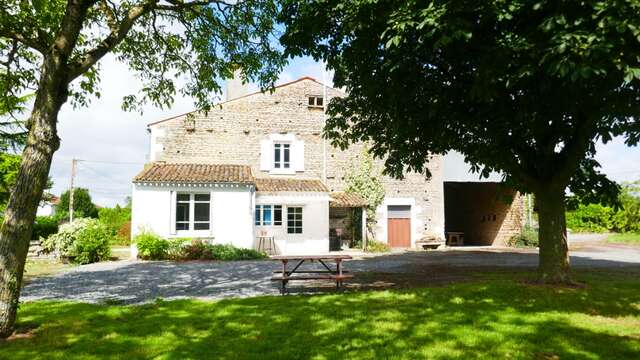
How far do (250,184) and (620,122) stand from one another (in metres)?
13.7

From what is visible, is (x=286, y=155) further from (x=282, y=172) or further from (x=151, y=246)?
(x=151, y=246)

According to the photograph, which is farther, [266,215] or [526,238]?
[526,238]

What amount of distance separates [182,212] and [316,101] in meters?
8.96

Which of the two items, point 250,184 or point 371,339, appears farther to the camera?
point 250,184

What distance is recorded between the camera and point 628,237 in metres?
26.9

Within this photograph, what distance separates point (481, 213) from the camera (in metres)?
28.6

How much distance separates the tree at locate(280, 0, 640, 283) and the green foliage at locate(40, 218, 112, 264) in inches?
455

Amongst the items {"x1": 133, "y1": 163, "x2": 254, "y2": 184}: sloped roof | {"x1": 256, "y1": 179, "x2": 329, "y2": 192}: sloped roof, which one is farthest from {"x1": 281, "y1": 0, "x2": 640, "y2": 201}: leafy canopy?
{"x1": 256, "y1": 179, "x2": 329, "y2": 192}: sloped roof

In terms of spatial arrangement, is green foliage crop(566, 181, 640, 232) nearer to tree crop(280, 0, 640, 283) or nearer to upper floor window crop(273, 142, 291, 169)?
upper floor window crop(273, 142, 291, 169)

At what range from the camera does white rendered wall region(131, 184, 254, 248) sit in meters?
19.0

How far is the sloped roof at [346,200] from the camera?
72.2ft

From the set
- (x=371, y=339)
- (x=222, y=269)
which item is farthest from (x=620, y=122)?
(x=222, y=269)

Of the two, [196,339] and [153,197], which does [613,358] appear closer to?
[196,339]

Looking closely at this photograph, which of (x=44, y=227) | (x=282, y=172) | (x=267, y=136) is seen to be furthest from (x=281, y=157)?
(x=44, y=227)
